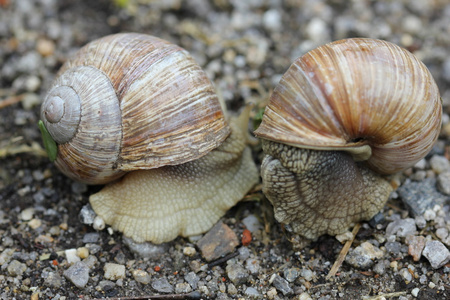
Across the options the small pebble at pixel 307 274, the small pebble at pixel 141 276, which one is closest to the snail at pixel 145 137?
the small pebble at pixel 141 276

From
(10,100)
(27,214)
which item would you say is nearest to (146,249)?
(27,214)

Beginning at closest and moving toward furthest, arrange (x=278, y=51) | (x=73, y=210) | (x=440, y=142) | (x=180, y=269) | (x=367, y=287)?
(x=367, y=287), (x=180, y=269), (x=73, y=210), (x=440, y=142), (x=278, y=51)

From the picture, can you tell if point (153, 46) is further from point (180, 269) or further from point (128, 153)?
point (180, 269)

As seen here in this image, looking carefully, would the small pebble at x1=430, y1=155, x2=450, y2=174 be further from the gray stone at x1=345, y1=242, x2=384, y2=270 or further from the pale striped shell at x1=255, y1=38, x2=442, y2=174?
the gray stone at x1=345, y1=242, x2=384, y2=270

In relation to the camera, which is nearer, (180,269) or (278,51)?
(180,269)

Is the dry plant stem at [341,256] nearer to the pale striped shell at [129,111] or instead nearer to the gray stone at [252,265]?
the gray stone at [252,265]

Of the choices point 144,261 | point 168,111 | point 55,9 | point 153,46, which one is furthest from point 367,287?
point 55,9

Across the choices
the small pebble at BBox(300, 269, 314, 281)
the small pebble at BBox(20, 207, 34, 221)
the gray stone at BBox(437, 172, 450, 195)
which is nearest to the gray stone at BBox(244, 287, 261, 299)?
the small pebble at BBox(300, 269, 314, 281)
